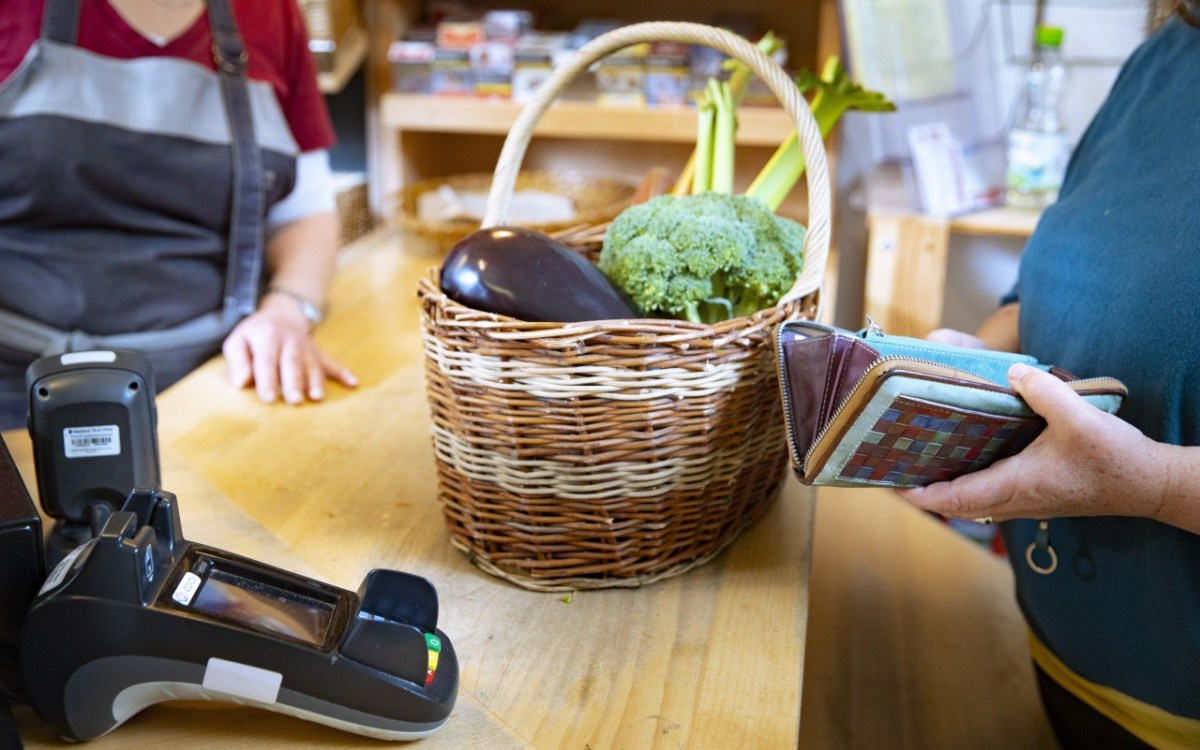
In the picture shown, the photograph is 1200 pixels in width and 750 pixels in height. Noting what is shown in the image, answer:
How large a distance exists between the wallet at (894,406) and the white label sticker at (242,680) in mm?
383

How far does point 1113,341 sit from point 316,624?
69 cm

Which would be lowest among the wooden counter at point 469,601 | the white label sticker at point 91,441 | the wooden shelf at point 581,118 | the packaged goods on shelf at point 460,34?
the wooden counter at point 469,601

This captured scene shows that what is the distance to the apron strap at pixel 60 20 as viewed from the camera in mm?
1178

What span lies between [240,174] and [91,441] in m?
0.63

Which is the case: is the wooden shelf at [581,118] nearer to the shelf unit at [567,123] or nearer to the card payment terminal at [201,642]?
the shelf unit at [567,123]

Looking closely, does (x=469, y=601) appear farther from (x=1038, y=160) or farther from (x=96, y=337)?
(x=1038, y=160)

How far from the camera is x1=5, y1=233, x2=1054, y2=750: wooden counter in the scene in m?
0.69

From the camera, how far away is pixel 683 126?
1785 mm

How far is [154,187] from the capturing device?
1283mm

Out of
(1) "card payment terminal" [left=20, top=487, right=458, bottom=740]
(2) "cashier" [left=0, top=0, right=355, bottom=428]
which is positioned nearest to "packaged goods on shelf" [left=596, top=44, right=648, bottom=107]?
(2) "cashier" [left=0, top=0, right=355, bottom=428]

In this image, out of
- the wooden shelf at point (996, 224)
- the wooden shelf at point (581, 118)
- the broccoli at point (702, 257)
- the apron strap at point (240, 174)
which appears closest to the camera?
the broccoli at point (702, 257)

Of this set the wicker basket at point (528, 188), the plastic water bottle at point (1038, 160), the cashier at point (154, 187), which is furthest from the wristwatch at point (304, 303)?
the plastic water bottle at point (1038, 160)

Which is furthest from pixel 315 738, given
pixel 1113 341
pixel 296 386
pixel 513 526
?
pixel 1113 341

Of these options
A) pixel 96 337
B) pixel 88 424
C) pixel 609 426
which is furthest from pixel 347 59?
pixel 609 426
